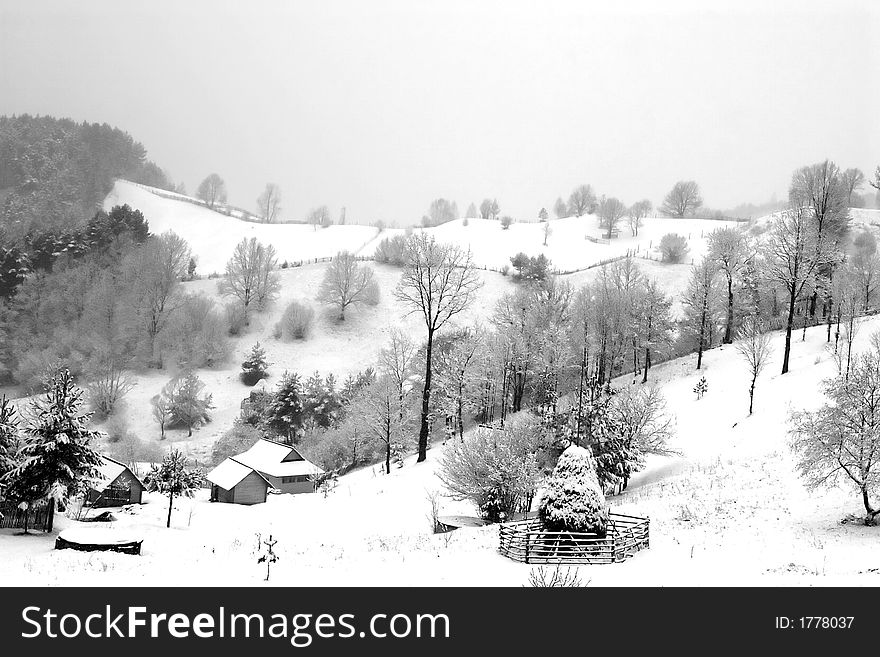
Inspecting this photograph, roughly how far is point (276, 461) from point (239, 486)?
5186 millimetres

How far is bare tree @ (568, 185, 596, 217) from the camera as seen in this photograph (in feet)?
452

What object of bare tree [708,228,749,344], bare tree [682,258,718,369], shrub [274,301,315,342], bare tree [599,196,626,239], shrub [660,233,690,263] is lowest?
shrub [274,301,315,342]

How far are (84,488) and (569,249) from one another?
285 feet

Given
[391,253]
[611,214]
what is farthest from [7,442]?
[611,214]

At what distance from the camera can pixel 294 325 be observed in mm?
70438

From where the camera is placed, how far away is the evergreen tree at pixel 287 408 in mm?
55375

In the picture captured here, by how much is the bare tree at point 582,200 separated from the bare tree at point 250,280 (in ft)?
272

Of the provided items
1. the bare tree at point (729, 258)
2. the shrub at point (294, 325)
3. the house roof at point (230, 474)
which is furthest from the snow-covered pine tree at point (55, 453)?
the bare tree at point (729, 258)

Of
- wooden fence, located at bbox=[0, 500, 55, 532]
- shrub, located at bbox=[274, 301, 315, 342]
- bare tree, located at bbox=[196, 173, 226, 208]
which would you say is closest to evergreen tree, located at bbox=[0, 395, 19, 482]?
wooden fence, located at bbox=[0, 500, 55, 532]

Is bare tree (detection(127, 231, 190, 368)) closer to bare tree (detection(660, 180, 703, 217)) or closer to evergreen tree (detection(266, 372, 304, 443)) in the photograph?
evergreen tree (detection(266, 372, 304, 443))

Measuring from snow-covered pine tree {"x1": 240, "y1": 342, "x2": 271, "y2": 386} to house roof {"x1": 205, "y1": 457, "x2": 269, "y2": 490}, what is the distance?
1831 centimetres

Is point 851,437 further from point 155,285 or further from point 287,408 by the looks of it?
point 155,285

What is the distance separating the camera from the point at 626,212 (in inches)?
4483
